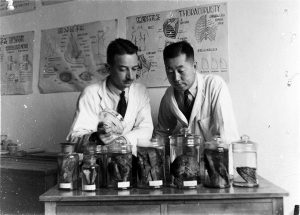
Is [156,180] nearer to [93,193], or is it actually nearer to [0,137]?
[93,193]

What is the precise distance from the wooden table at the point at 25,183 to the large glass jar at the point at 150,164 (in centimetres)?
99

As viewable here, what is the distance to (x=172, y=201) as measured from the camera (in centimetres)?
131

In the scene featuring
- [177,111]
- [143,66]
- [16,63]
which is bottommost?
[177,111]

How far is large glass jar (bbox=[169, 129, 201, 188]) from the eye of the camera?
1378 millimetres

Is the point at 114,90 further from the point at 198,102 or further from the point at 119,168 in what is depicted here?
the point at 119,168

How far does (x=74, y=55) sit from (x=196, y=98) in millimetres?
1299

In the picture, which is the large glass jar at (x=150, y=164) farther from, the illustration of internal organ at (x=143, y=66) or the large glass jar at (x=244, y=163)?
the illustration of internal organ at (x=143, y=66)

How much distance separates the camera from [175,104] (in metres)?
1.90

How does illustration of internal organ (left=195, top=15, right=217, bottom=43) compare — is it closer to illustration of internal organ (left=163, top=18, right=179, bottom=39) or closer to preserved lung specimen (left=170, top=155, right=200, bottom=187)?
illustration of internal organ (left=163, top=18, right=179, bottom=39)

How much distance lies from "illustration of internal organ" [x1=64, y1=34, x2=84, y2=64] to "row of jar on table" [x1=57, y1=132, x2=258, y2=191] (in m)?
1.41

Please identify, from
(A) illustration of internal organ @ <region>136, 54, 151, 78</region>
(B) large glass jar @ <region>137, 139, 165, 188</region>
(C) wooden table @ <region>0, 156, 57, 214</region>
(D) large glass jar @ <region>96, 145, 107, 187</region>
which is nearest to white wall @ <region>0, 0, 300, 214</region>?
(A) illustration of internal organ @ <region>136, 54, 151, 78</region>

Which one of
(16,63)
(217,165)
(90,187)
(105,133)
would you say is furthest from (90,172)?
(16,63)

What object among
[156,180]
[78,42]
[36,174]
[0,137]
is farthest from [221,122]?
[0,137]

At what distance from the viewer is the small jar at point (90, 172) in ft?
4.58
